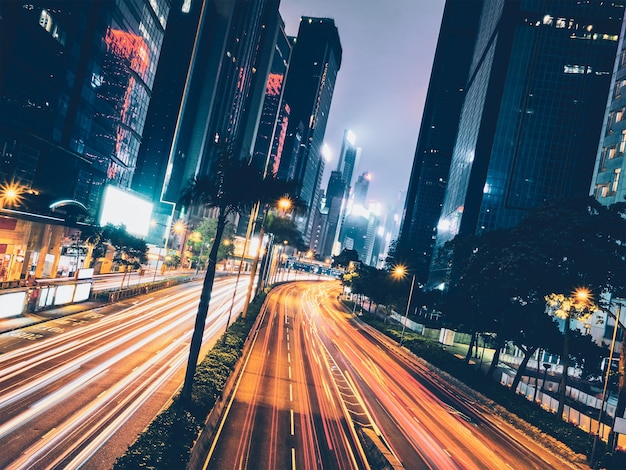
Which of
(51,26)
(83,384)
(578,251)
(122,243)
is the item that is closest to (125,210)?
(122,243)

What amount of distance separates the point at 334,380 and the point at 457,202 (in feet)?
293

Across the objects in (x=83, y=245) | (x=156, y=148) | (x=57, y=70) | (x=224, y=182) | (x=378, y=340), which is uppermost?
(x=156, y=148)

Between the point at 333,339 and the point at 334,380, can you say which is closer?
the point at 334,380

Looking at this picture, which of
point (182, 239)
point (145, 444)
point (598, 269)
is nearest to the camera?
point (145, 444)

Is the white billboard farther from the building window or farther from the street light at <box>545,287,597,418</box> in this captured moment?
the building window

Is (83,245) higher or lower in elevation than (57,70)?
lower

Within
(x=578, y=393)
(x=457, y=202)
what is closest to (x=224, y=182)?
(x=578, y=393)

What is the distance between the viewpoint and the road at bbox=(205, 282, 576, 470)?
56.8 ft

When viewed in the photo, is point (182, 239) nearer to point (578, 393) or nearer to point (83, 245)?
point (83, 245)

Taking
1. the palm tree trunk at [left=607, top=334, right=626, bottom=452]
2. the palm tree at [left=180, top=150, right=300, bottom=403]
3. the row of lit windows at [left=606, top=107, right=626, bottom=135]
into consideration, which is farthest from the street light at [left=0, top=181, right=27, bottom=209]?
the row of lit windows at [left=606, top=107, right=626, bottom=135]

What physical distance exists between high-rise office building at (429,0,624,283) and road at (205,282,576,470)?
68.7m

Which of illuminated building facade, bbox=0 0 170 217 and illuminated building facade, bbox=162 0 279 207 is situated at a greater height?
illuminated building facade, bbox=162 0 279 207

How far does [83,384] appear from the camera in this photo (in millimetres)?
19750

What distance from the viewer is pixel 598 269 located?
83.6 ft
